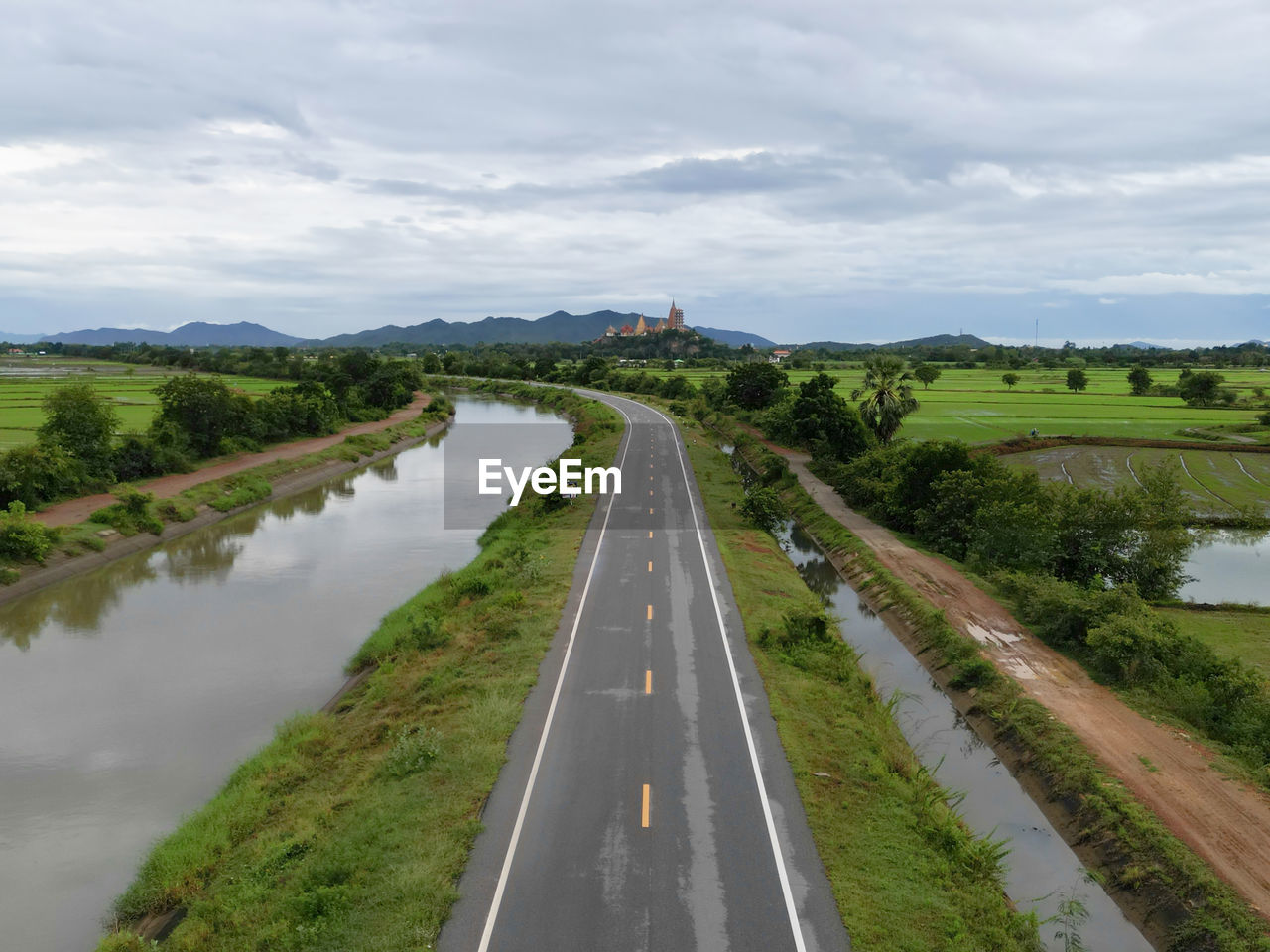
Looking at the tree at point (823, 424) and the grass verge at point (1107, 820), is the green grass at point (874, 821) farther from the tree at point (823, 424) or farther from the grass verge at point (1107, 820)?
the tree at point (823, 424)

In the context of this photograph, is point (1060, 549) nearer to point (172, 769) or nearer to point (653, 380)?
point (172, 769)

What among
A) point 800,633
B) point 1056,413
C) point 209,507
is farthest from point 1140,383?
point 209,507

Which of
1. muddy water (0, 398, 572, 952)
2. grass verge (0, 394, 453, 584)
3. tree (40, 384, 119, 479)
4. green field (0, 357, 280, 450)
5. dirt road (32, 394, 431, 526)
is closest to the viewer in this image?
muddy water (0, 398, 572, 952)

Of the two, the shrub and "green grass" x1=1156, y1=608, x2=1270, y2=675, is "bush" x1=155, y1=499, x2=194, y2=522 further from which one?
"green grass" x1=1156, y1=608, x2=1270, y2=675

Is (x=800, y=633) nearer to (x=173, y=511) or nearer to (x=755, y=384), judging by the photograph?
(x=173, y=511)

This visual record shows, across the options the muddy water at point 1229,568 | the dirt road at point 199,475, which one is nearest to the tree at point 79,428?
the dirt road at point 199,475

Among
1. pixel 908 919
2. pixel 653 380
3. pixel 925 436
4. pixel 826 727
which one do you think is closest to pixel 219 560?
pixel 826 727

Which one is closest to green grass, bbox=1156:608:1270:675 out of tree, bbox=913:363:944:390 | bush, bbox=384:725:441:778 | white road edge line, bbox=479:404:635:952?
white road edge line, bbox=479:404:635:952
